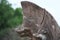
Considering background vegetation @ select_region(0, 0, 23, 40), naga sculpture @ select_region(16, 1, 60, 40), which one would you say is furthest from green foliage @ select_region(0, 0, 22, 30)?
naga sculpture @ select_region(16, 1, 60, 40)

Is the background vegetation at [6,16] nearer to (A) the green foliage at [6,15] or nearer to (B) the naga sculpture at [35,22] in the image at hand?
(A) the green foliage at [6,15]

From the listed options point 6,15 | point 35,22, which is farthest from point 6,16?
point 35,22

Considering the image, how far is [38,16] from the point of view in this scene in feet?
2.46

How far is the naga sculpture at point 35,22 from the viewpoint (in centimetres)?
73

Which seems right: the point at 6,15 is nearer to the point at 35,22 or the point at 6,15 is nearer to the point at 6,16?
the point at 6,16

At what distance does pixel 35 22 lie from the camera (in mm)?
745

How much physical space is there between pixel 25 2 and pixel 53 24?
0.12 metres

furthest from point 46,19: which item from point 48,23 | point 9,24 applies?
point 9,24

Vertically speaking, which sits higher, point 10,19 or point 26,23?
point 10,19

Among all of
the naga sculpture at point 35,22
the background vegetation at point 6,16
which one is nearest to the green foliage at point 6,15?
the background vegetation at point 6,16

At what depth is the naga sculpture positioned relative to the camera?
73 centimetres

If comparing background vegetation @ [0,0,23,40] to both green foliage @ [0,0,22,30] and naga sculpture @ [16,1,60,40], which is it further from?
naga sculpture @ [16,1,60,40]

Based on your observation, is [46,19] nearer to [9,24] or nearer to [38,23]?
[38,23]

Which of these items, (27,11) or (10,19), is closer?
(27,11)
